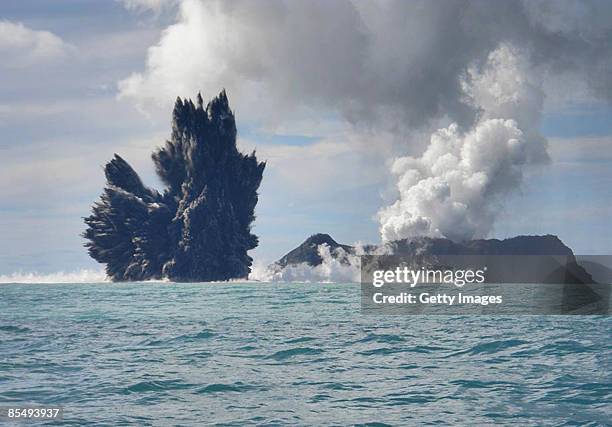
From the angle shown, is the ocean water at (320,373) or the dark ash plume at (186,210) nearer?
the ocean water at (320,373)

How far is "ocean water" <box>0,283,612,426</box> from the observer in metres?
16.2

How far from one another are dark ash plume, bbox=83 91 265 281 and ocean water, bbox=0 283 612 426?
451 feet

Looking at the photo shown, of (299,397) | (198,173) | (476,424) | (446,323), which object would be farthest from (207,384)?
(198,173)

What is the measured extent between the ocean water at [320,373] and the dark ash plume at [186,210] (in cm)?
13748

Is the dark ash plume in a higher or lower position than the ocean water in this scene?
higher

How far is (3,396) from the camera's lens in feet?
59.4

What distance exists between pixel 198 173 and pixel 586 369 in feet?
523

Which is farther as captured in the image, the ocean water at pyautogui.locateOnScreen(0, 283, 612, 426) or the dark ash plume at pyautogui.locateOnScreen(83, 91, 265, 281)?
the dark ash plume at pyautogui.locateOnScreen(83, 91, 265, 281)

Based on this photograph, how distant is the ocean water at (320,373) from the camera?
53.0 ft

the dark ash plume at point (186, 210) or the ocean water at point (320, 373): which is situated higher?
the dark ash plume at point (186, 210)

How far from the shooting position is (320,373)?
827 inches

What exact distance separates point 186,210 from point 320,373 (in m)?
155

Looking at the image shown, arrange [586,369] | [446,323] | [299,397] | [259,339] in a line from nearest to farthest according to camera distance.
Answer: [299,397] → [586,369] → [259,339] → [446,323]

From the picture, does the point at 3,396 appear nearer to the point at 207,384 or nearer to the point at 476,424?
the point at 207,384
